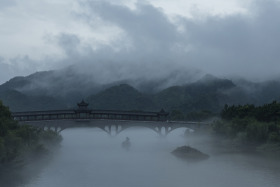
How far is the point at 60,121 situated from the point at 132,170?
4206 cm

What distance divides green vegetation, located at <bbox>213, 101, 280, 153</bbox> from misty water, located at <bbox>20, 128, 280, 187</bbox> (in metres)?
7.55

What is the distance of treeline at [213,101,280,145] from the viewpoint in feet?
289

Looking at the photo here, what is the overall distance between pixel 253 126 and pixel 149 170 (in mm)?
32078

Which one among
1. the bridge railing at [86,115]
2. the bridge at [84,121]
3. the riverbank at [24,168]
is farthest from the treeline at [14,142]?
the bridge railing at [86,115]

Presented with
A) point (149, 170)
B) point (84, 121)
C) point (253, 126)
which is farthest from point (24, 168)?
point (253, 126)

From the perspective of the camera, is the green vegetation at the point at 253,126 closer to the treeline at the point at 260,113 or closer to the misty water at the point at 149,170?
the treeline at the point at 260,113

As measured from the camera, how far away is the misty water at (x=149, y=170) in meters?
57.2

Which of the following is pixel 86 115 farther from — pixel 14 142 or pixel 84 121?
pixel 14 142

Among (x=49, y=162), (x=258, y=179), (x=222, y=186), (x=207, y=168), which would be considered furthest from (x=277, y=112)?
(x=49, y=162)

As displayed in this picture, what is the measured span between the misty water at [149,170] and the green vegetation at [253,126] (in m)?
7.55

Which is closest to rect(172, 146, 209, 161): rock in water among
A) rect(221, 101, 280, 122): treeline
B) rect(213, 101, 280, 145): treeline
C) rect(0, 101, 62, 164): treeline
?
rect(213, 101, 280, 145): treeline

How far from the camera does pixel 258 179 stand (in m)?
58.5

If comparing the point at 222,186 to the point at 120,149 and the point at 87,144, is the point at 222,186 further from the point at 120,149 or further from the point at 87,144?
the point at 87,144

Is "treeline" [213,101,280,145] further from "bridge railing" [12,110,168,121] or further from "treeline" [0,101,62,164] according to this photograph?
"treeline" [0,101,62,164]
